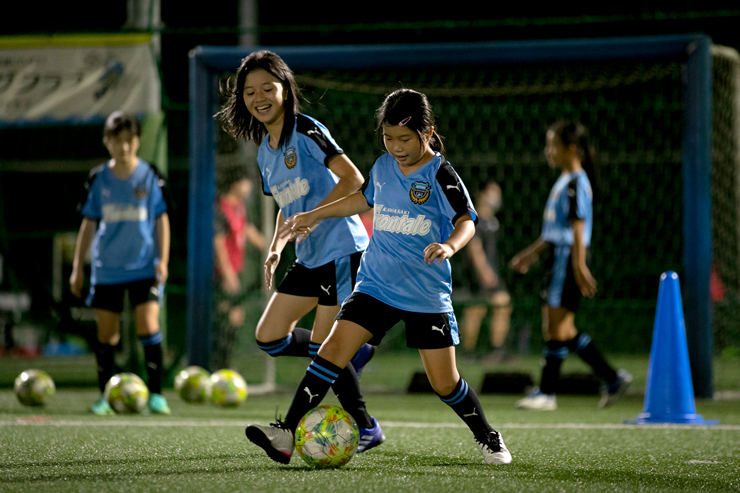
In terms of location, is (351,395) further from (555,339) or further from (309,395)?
(555,339)

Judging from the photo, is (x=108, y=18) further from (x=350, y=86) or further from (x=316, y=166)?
(x=316, y=166)

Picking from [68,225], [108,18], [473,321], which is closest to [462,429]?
[473,321]

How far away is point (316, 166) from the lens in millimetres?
3996

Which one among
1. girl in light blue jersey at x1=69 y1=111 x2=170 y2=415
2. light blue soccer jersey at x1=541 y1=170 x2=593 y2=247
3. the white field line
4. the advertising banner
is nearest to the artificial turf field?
the white field line

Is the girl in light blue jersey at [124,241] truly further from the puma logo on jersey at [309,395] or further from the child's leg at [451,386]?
the child's leg at [451,386]

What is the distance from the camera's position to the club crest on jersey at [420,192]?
11.6 ft

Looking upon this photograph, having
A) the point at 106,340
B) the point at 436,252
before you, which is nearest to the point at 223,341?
the point at 106,340

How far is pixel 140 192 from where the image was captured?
5.83m

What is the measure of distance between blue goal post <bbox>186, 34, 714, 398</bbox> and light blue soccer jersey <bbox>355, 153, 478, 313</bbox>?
10.6ft

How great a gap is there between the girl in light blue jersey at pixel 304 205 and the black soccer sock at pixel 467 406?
1.78ft

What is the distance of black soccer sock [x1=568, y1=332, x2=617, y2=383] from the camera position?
6145 mm

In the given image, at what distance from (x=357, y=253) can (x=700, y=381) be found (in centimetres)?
369

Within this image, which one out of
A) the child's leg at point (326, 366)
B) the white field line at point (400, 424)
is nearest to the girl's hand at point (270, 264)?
the child's leg at point (326, 366)

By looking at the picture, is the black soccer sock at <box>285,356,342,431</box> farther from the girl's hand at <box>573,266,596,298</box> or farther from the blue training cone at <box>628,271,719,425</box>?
the girl's hand at <box>573,266,596,298</box>
